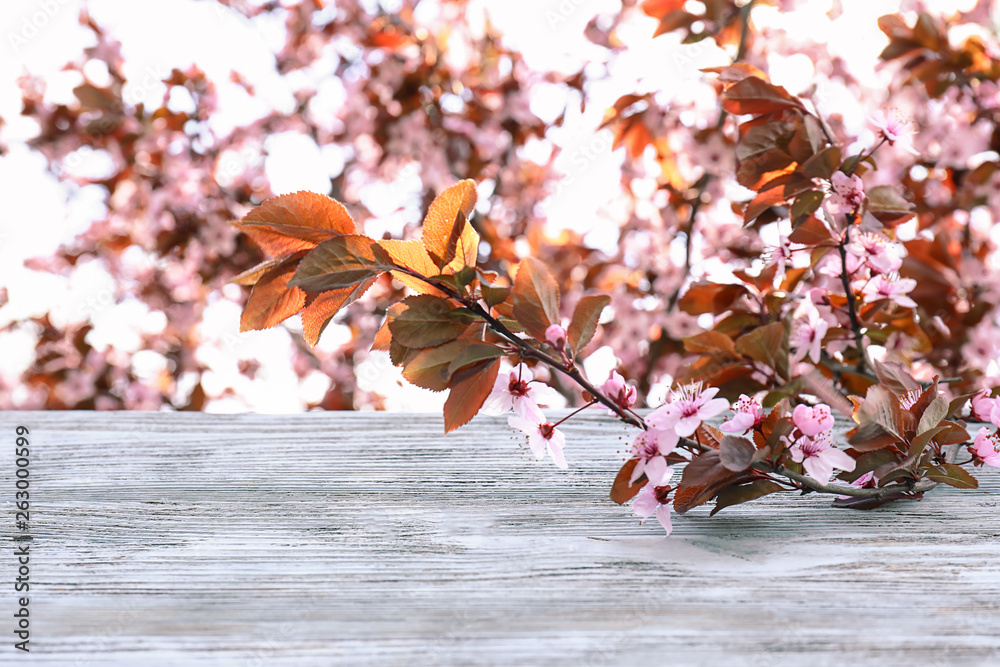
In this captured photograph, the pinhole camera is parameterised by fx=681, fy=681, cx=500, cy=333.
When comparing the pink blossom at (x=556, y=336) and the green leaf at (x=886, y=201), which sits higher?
the green leaf at (x=886, y=201)

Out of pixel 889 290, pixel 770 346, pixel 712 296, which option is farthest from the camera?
pixel 712 296

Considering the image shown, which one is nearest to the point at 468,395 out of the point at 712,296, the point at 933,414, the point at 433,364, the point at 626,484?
the point at 433,364

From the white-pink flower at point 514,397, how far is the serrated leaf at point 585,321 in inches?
1.8

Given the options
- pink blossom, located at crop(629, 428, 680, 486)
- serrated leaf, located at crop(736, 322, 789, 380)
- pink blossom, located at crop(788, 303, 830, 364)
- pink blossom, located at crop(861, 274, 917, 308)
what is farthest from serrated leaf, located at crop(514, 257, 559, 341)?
pink blossom, located at crop(861, 274, 917, 308)

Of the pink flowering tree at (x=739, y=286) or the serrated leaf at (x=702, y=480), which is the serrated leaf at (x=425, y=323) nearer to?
the pink flowering tree at (x=739, y=286)

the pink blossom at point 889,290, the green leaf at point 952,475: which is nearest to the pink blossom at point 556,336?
the green leaf at point 952,475

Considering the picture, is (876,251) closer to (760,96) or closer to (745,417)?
(760,96)

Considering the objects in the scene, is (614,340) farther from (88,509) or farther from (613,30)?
(88,509)

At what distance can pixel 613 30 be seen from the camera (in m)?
2.34

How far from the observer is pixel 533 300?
49 centimetres

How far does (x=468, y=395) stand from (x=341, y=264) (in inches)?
5.1

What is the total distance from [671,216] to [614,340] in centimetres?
46

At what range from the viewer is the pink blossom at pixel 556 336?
0.48 metres

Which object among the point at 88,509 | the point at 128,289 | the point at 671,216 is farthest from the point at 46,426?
the point at 128,289
